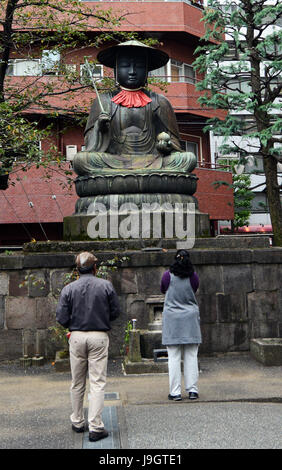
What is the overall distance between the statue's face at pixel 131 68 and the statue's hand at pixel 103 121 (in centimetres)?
99

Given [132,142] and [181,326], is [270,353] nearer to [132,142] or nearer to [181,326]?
[181,326]

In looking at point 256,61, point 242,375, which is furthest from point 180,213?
point 256,61

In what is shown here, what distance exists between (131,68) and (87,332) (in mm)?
6881

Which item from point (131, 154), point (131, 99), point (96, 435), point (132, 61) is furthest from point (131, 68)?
point (96, 435)

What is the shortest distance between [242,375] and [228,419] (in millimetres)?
1768

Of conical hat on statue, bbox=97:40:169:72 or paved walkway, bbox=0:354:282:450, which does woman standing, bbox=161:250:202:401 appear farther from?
conical hat on statue, bbox=97:40:169:72

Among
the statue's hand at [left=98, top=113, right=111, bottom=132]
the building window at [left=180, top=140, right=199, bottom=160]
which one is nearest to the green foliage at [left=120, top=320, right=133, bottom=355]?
the statue's hand at [left=98, top=113, right=111, bottom=132]

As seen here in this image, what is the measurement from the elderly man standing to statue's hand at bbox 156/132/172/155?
16.9ft

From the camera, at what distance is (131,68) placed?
978 cm

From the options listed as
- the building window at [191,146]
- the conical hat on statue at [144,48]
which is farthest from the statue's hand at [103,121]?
the building window at [191,146]

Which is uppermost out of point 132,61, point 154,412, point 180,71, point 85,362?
point 180,71

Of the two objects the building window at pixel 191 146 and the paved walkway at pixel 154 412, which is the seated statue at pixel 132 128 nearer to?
the paved walkway at pixel 154 412

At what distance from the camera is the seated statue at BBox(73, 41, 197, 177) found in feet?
29.2

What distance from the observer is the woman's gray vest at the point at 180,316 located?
5250 millimetres
